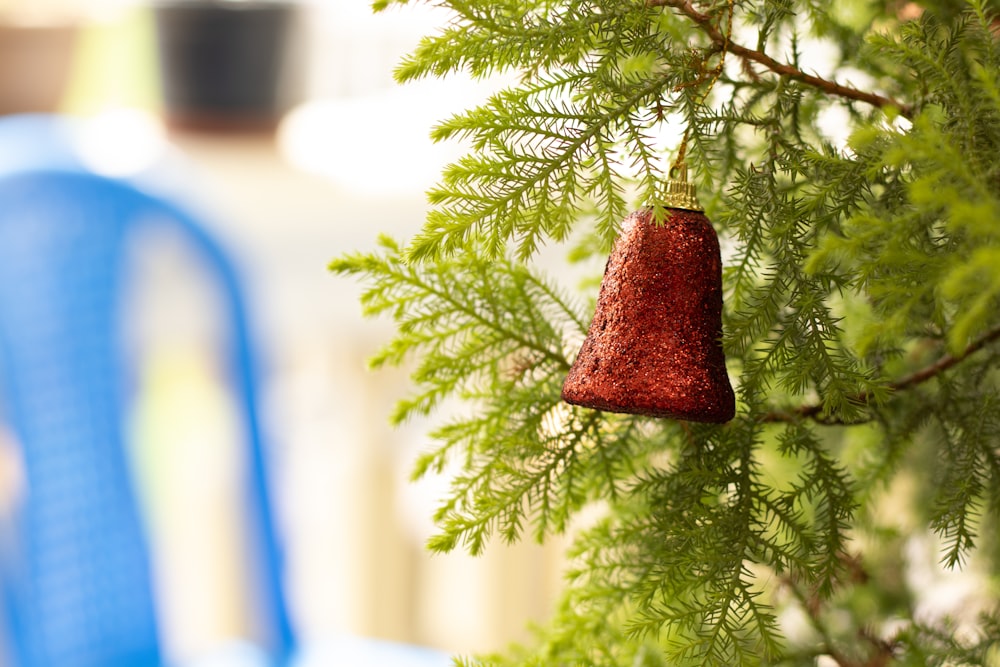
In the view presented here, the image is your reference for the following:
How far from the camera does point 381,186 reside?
1.71 m

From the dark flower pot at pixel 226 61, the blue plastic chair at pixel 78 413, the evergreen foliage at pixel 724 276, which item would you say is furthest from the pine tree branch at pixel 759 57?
the dark flower pot at pixel 226 61

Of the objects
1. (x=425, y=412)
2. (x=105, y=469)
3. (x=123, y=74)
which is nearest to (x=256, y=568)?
(x=105, y=469)

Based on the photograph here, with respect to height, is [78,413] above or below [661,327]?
below

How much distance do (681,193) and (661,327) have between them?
2.2 inches

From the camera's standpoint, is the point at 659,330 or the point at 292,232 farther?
the point at 292,232

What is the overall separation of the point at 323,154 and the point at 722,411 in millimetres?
1465

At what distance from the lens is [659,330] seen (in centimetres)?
37

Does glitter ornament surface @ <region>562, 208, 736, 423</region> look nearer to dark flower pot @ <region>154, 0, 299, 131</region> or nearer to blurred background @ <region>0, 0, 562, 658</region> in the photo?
blurred background @ <region>0, 0, 562, 658</region>

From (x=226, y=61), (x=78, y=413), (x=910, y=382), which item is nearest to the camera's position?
(x=910, y=382)

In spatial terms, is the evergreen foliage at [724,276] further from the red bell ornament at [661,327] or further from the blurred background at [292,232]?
the blurred background at [292,232]

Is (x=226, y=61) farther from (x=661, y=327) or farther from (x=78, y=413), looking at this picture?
(x=661, y=327)

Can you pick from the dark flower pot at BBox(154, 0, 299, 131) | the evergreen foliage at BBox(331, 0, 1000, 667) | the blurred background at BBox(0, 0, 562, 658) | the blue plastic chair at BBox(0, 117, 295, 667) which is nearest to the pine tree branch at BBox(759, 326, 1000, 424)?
the evergreen foliage at BBox(331, 0, 1000, 667)

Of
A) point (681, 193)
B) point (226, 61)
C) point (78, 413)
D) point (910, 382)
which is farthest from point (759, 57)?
point (226, 61)

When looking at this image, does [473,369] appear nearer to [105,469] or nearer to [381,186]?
[105,469]
